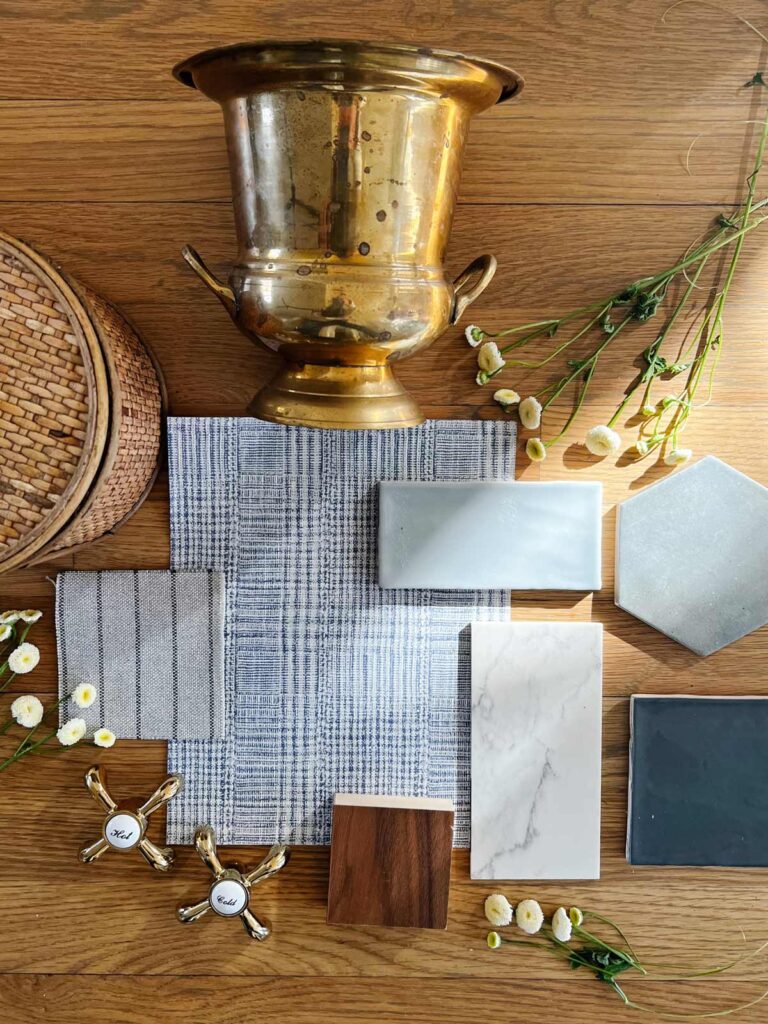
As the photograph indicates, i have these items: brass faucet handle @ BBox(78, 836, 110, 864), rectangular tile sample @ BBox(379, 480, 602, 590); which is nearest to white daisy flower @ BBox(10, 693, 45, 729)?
brass faucet handle @ BBox(78, 836, 110, 864)

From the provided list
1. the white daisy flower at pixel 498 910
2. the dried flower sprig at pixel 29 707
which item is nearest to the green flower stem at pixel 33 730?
the dried flower sprig at pixel 29 707

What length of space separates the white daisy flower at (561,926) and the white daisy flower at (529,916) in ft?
0.06

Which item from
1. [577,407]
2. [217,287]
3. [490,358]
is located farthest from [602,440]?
[217,287]

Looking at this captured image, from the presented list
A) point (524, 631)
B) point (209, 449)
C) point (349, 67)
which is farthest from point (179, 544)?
point (349, 67)

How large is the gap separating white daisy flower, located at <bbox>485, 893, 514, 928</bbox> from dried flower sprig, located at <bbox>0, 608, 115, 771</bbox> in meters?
0.48

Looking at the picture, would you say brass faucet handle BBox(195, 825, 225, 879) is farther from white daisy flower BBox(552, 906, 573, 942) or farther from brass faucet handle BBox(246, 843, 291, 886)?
white daisy flower BBox(552, 906, 573, 942)

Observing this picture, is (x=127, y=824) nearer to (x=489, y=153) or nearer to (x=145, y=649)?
(x=145, y=649)

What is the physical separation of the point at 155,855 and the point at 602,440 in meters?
0.70

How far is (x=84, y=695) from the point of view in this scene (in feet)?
3.12

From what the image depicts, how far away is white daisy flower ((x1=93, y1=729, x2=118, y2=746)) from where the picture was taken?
0.96 meters

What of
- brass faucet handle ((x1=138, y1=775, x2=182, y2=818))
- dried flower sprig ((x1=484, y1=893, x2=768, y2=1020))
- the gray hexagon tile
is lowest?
dried flower sprig ((x1=484, y1=893, x2=768, y2=1020))

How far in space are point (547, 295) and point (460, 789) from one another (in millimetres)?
589

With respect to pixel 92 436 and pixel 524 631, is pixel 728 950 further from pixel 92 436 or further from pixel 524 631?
pixel 92 436

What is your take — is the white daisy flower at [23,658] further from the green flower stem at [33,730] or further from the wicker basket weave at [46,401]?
the wicker basket weave at [46,401]
